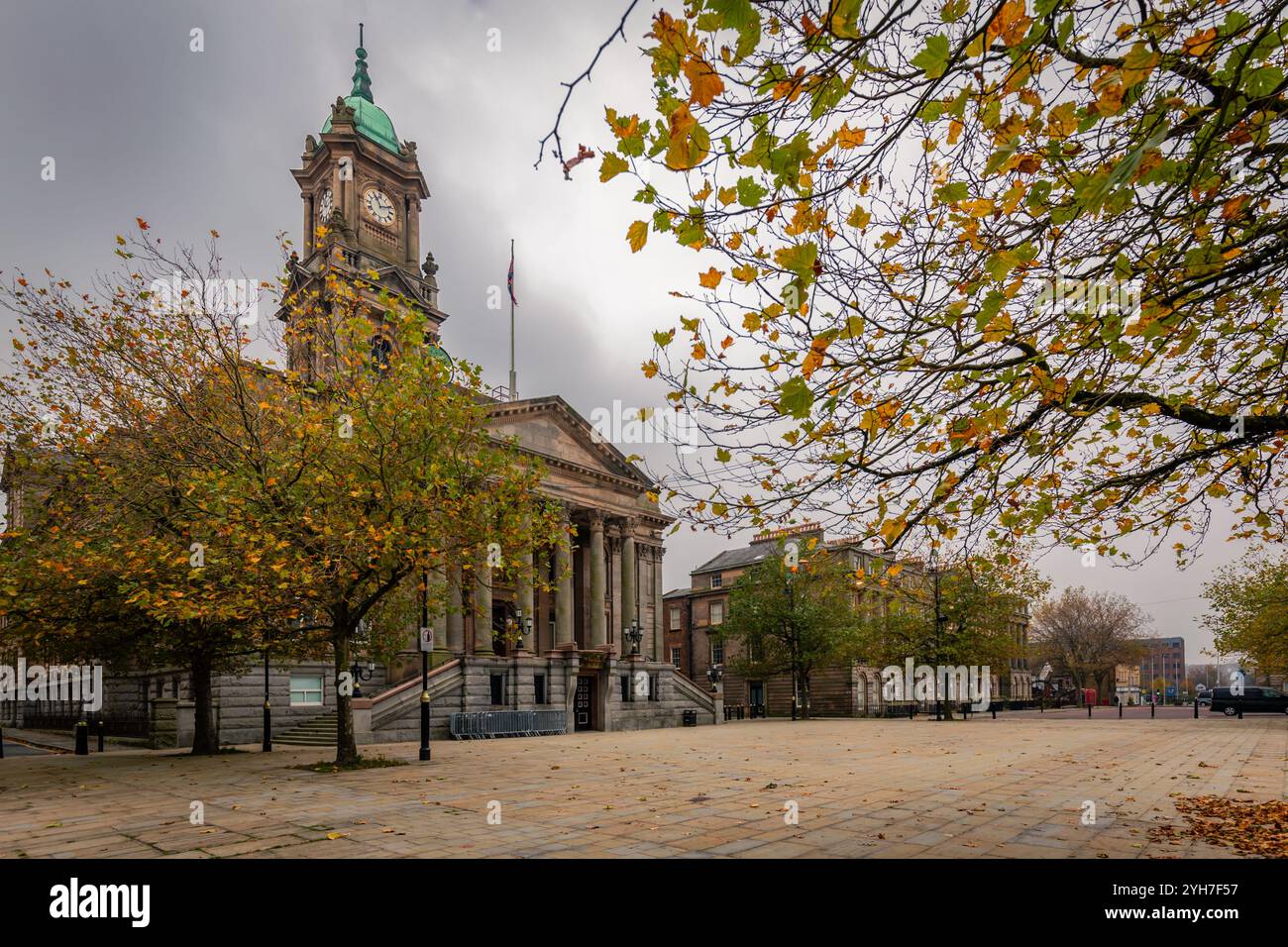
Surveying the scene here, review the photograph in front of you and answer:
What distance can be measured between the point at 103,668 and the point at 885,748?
120ft

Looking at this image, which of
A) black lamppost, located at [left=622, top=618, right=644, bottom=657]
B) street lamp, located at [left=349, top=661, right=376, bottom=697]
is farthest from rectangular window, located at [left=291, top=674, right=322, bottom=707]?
black lamppost, located at [left=622, top=618, right=644, bottom=657]

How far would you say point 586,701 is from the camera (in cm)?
4306

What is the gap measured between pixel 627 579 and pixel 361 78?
39640 millimetres

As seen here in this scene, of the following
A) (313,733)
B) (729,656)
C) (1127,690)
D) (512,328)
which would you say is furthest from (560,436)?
(1127,690)

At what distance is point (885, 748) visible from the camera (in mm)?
22578

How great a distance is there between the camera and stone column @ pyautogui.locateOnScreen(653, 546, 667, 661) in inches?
2060

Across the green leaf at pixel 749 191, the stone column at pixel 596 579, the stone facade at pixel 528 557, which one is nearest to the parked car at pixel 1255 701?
the stone facade at pixel 528 557

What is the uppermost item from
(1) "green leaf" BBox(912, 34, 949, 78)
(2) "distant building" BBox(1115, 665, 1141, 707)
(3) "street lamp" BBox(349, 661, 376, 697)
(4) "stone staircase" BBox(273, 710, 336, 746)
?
(1) "green leaf" BBox(912, 34, 949, 78)

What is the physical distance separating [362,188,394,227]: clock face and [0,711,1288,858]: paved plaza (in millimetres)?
35660

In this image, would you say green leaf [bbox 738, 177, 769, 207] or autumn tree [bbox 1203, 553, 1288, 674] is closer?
green leaf [bbox 738, 177, 769, 207]

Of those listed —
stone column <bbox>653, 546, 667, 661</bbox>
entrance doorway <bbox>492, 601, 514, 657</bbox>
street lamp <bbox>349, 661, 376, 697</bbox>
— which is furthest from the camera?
stone column <bbox>653, 546, 667, 661</bbox>

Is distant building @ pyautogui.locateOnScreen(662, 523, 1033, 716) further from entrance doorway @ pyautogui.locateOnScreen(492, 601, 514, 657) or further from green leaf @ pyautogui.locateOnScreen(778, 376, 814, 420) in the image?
green leaf @ pyautogui.locateOnScreen(778, 376, 814, 420)
